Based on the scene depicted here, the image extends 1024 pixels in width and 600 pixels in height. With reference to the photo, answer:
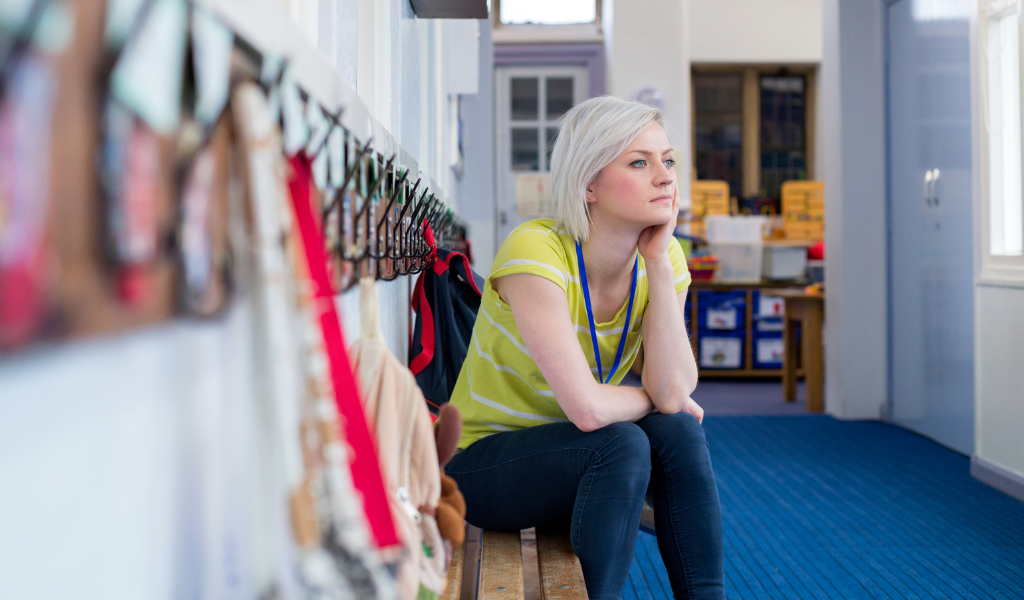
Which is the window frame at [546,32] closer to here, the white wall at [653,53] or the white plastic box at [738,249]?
the white wall at [653,53]

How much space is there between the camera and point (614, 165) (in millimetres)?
1396

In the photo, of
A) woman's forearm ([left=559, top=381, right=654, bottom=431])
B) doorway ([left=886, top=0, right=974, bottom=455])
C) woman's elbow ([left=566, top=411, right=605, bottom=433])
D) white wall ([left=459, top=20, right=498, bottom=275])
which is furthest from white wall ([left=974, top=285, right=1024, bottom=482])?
white wall ([left=459, top=20, right=498, bottom=275])

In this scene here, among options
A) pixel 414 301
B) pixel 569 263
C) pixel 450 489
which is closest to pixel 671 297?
pixel 569 263

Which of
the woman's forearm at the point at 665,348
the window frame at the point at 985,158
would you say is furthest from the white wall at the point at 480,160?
the woman's forearm at the point at 665,348

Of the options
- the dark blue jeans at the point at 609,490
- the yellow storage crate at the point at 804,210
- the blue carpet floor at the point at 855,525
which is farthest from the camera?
the yellow storage crate at the point at 804,210

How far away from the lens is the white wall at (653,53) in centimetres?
570

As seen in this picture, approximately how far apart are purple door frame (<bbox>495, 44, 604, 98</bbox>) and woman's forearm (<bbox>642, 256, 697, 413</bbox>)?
537 cm

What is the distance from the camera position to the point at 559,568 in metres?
1.18

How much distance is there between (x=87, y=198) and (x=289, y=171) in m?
0.21

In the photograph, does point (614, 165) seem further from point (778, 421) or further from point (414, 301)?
point (778, 421)

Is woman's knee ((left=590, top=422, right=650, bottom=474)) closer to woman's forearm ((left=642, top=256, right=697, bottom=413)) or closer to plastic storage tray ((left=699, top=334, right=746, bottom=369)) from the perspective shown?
woman's forearm ((left=642, top=256, right=697, bottom=413))

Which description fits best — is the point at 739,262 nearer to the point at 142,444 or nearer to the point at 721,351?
the point at 721,351

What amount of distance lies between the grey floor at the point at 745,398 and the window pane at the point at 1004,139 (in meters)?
1.75

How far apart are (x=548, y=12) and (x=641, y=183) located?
5.61m
